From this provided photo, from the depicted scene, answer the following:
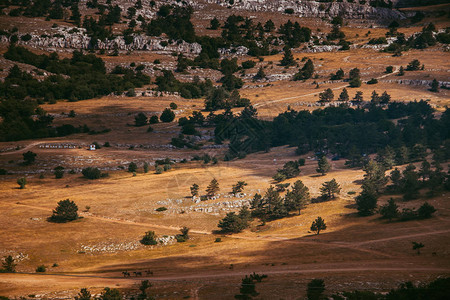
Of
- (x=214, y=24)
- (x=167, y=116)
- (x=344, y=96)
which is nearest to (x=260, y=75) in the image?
(x=344, y=96)

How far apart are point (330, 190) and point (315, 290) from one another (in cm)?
3007

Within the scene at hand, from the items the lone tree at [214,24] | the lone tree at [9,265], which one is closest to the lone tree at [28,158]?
the lone tree at [9,265]

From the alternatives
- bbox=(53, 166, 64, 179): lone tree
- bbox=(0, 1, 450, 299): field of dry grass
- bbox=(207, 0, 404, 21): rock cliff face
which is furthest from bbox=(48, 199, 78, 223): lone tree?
bbox=(207, 0, 404, 21): rock cliff face

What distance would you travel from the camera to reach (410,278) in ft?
92.4

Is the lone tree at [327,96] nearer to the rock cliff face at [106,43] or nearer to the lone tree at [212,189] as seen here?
the lone tree at [212,189]

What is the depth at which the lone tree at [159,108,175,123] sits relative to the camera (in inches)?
4220

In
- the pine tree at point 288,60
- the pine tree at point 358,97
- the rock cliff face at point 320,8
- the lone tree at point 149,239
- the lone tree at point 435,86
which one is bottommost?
the lone tree at point 149,239

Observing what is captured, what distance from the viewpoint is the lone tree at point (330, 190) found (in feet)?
177

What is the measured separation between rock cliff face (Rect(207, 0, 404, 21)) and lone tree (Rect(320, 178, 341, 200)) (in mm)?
143537

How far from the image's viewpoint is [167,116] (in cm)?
10719

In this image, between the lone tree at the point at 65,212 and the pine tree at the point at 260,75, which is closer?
the lone tree at the point at 65,212

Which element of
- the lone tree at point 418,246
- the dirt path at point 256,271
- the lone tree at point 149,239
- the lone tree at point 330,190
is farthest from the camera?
the lone tree at point 330,190

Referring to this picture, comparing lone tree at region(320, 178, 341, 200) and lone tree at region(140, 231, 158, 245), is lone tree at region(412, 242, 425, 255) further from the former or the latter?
lone tree at region(140, 231, 158, 245)

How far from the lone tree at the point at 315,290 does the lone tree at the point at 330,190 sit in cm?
2863
